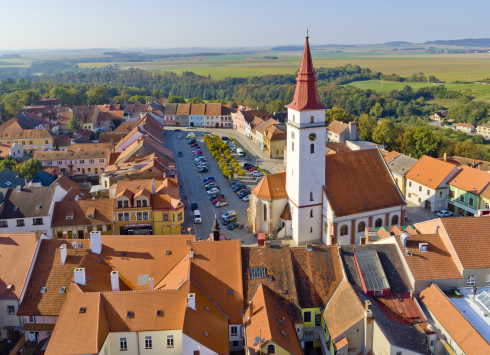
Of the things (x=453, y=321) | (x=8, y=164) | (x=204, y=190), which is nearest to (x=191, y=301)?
(x=453, y=321)

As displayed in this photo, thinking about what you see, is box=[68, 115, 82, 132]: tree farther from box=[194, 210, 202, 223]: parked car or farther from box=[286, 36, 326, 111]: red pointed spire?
box=[286, 36, 326, 111]: red pointed spire

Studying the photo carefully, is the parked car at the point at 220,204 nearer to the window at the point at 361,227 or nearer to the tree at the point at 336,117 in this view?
the window at the point at 361,227

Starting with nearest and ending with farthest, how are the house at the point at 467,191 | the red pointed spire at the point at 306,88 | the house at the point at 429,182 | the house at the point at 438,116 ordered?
1. the red pointed spire at the point at 306,88
2. the house at the point at 467,191
3. the house at the point at 429,182
4. the house at the point at 438,116

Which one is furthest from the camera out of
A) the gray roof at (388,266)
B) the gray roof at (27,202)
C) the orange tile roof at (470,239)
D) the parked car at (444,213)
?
the parked car at (444,213)

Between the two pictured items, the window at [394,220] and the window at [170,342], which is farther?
the window at [394,220]

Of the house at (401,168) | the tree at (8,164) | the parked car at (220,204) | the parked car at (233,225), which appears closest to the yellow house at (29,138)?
the tree at (8,164)

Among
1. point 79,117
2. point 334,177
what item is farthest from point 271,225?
point 79,117

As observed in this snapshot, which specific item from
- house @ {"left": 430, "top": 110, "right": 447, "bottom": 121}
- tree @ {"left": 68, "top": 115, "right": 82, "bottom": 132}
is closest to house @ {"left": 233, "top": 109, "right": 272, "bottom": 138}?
tree @ {"left": 68, "top": 115, "right": 82, "bottom": 132}

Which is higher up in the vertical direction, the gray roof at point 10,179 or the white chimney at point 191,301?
the gray roof at point 10,179
